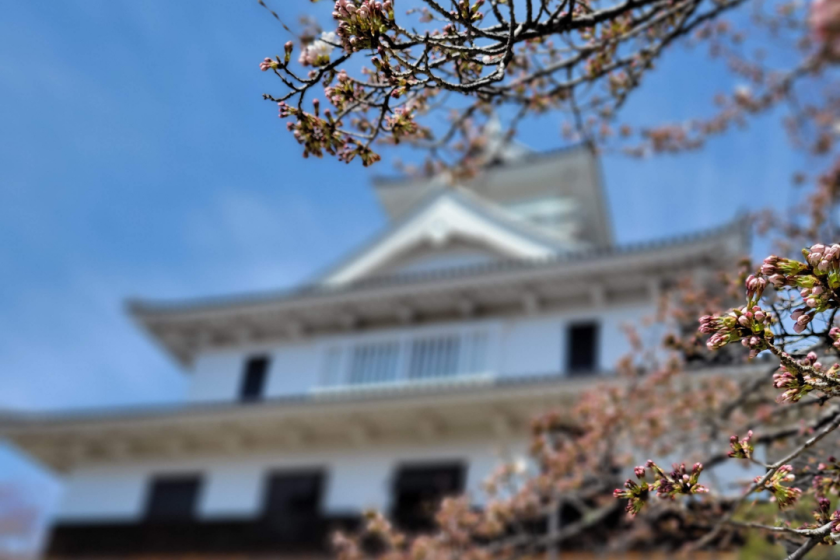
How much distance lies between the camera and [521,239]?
57.6 feet

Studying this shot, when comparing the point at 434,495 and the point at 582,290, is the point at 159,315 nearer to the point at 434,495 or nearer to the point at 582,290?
the point at 434,495

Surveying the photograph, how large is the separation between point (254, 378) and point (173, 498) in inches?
110

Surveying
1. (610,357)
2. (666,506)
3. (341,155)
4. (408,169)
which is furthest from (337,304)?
(341,155)

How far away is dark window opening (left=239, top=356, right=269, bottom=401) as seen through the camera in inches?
720

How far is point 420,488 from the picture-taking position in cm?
1505

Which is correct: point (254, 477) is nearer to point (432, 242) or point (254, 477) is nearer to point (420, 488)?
point (420, 488)

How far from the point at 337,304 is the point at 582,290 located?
465 cm

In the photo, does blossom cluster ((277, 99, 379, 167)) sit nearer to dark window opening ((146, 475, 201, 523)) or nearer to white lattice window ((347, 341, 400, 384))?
white lattice window ((347, 341, 400, 384))

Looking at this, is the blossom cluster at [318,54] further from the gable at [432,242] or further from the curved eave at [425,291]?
the gable at [432,242]

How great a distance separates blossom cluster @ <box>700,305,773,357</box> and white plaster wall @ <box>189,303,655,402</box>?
34.2 ft

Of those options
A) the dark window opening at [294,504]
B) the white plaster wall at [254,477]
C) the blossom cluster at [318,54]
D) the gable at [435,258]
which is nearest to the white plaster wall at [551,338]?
the white plaster wall at [254,477]

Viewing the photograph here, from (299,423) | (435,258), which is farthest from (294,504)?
(435,258)

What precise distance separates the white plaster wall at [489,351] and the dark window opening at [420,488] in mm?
2043

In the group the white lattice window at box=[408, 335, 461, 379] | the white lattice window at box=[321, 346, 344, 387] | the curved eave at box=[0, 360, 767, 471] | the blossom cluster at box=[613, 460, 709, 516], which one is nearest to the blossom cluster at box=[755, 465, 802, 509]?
the blossom cluster at box=[613, 460, 709, 516]
